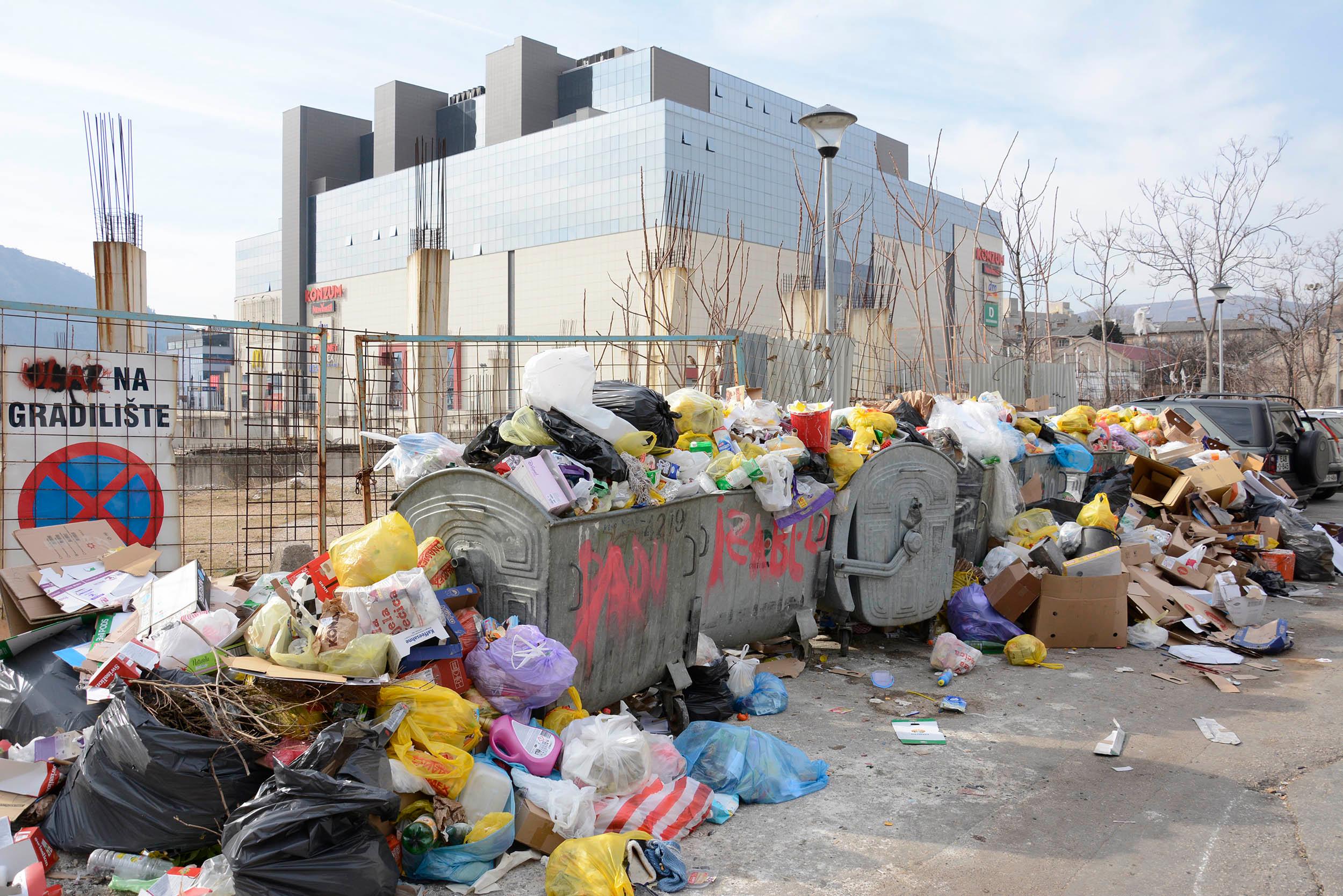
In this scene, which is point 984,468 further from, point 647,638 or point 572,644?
point 572,644

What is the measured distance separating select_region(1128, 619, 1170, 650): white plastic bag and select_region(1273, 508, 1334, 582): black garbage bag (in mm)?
3640

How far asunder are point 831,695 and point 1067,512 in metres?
3.74

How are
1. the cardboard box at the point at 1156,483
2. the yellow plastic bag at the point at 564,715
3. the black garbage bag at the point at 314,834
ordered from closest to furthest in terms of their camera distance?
the black garbage bag at the point at 314,834
the yellow plastic bag at the point at 564,715
the cardboard box at the point at 1156,483

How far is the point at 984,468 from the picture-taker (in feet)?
23.1

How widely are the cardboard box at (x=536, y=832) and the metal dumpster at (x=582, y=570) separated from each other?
848 mm

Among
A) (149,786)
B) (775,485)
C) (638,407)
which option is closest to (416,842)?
(149,786)

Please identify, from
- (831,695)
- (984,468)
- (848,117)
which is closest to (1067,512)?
(984,468)

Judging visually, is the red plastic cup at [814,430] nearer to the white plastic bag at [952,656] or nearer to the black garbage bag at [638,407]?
the black garbage bag at [638,407]

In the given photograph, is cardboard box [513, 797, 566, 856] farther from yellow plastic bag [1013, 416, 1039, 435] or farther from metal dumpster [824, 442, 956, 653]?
yellow plastic bag [1013, 416, 1039, 435]

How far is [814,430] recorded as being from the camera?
18.7ft

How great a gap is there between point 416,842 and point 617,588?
5.03 feet

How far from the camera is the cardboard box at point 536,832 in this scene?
3127mm

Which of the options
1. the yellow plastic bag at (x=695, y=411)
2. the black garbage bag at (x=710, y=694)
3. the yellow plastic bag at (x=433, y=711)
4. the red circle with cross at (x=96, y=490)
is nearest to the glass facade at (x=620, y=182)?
the yellow plastic bag at (x=695, y=411)

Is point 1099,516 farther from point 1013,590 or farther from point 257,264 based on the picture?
point 257,264
